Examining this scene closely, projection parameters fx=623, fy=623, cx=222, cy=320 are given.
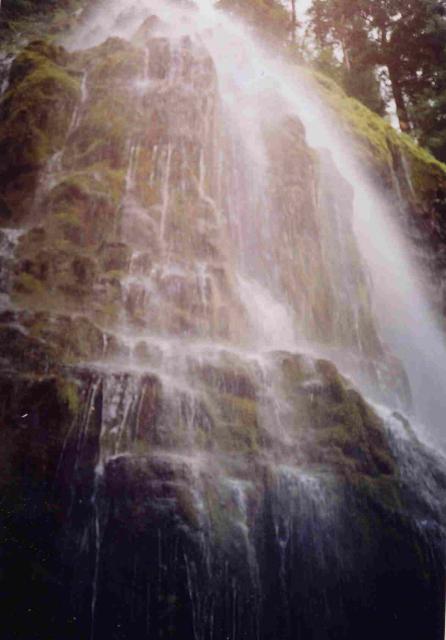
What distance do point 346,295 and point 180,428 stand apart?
256cm

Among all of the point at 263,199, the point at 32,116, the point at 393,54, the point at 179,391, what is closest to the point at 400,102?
the point at 393,54

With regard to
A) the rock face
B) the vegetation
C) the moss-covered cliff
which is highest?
the vegetation

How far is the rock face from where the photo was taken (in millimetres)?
3596

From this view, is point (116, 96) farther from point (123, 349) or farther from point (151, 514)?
point (151, 514)

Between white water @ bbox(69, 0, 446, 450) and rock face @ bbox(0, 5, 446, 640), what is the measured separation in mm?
64

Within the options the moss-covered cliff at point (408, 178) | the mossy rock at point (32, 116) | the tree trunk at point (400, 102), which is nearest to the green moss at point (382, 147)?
the moss-covered cliff at point (408, 178)

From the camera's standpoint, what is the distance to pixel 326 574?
13.0 feet

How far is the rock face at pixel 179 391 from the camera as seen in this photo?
3.60m

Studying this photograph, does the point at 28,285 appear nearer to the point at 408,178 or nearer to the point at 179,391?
the point at 179,391

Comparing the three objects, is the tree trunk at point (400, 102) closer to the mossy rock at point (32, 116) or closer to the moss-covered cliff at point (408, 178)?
the moss-covered cliff at point (408, 178)

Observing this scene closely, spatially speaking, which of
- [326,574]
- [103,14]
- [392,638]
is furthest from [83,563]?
[103,14]

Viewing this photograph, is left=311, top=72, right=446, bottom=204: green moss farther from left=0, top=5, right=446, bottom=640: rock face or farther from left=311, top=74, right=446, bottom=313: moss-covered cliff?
left=0, top=5, right=446, bottom=640: rock face

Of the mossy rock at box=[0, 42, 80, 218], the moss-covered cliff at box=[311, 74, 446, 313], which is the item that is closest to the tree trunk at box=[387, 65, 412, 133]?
the moss-covered cliff at box=[311, 74, 446, 313]

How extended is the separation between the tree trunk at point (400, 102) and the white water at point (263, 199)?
228 centimetres
